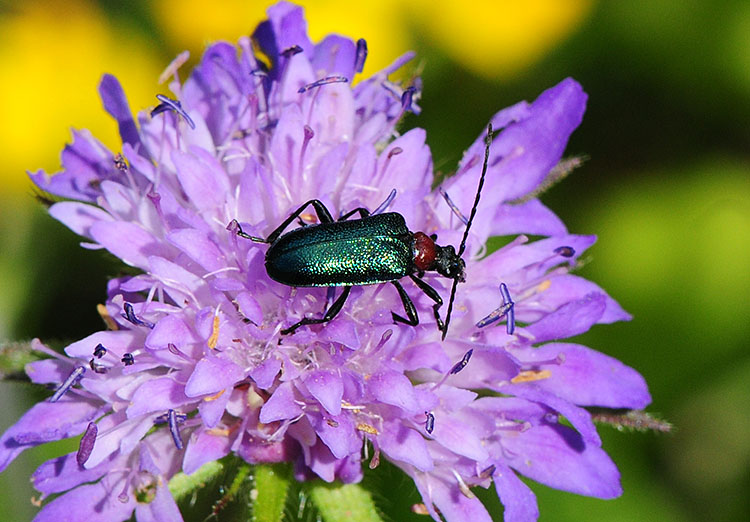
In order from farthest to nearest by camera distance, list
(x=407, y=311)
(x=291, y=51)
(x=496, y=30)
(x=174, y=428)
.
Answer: (x=496, y=30) < (x=291, y=51) < (x=407, y=311) < (x=174, y=428)

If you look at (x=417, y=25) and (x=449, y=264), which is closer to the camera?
(x=449, y=264)

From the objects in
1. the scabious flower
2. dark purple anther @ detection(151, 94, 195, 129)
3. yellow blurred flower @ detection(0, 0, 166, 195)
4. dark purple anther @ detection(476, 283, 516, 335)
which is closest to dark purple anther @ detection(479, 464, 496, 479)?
the scabious flower

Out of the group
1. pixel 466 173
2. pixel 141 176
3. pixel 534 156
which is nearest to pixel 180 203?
pixel 141 176

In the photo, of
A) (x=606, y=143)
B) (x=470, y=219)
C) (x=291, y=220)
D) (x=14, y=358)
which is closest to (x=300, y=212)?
(x=291, y=220)

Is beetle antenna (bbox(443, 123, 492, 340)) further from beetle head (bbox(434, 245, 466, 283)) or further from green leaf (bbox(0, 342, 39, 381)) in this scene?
green leaf (bbox(0, 342, 39, 381))

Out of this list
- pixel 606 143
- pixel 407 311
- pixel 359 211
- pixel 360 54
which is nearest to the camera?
pixel 407 311

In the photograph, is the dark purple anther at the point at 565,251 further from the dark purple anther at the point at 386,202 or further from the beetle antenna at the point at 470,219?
the dark purple anther at the point at 386,202

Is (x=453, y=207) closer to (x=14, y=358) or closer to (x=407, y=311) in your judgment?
(x=407, y=311)

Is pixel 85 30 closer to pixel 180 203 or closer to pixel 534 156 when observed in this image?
pixel 180 203
